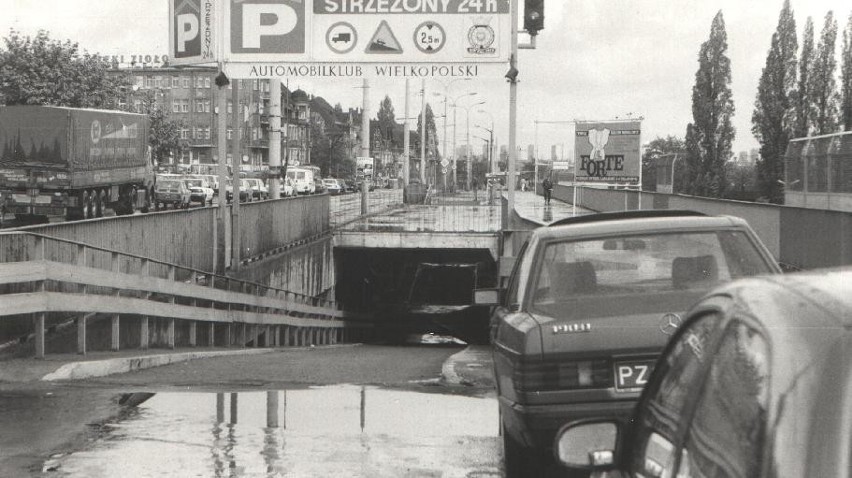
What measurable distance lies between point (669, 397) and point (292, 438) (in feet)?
18.4

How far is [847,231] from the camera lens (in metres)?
16.2

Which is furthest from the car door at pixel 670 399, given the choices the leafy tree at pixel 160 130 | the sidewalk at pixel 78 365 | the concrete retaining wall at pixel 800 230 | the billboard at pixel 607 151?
A: the leafy tree at pixel 160 130

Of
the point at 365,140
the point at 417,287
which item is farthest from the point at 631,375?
the point at 417,287

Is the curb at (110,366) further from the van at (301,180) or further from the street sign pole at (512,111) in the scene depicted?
the van at (301,180)

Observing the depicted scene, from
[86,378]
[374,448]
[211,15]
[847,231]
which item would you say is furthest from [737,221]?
[211,15]

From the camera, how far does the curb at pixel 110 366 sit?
1086 cm

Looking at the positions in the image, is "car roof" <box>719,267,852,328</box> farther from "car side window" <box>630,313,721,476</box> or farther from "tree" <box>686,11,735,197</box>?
"tree" <box>686,11,735,197</box>

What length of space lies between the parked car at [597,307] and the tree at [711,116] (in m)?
75.2

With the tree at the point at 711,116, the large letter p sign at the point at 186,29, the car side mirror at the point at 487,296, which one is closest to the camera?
the car side mirror at the point at 487,296

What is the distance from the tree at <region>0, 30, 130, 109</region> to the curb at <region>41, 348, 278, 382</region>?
47.9 meters

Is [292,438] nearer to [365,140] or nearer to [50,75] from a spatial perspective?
[365,140]

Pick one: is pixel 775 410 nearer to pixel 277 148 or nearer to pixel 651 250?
pixel 651 250

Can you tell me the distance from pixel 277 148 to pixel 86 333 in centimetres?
1867

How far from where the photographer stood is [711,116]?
274 feet
